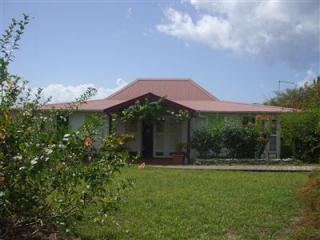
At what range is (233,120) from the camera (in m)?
25.3

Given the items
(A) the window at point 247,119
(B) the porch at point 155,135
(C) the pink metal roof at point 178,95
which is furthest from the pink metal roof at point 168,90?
(A) the window at point 247,119

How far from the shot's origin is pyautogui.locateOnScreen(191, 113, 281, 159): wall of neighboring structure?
25.3 m

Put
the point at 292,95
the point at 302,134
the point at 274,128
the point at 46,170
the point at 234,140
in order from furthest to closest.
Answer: the point at 292,95, the point at 274,128, the point at 302,134, the point at 234,140, the point at 46,170

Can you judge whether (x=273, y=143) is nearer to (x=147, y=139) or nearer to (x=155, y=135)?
(x=155, y=135)

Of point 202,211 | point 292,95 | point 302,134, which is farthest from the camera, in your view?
point 292,95

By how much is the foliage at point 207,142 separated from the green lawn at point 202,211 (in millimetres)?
9868

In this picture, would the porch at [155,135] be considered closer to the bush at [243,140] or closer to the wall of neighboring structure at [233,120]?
the wall of neighboring structure at [233,120]

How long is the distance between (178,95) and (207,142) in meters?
7.06

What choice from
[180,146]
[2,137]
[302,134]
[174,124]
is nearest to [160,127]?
[174,124]

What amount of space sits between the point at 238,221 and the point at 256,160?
592 inches

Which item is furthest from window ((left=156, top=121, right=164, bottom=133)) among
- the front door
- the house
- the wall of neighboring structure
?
the wall of neighboring structure

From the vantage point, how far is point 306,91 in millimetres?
44125

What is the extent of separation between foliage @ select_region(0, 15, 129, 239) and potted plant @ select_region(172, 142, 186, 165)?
55.9 ft

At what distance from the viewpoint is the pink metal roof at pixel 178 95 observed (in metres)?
26.6
